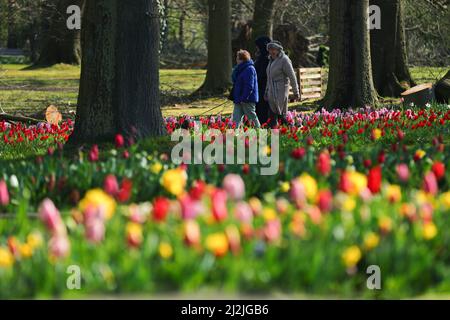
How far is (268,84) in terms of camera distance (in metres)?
14.9

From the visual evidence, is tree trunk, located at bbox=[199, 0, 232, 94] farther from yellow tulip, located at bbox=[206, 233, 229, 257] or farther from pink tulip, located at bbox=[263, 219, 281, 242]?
yellow tulip, located at bbox=[206, 233, 229, 257]

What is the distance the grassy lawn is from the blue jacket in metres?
1.31

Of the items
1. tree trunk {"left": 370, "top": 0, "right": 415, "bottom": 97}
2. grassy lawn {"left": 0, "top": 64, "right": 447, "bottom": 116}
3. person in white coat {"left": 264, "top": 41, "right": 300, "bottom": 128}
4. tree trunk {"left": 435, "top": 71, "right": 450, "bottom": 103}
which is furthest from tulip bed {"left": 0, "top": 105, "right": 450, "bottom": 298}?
tree trunk {"left": 370, "top": 0, "right": 415, "bottom": 97}

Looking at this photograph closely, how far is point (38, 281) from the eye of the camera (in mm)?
5266

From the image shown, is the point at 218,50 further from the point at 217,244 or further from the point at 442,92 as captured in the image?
the point at 217,244

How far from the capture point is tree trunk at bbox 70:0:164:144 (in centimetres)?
1229

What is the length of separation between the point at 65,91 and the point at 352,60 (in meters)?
14.3

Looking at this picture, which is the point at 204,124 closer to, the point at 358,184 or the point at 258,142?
the point at 258,142

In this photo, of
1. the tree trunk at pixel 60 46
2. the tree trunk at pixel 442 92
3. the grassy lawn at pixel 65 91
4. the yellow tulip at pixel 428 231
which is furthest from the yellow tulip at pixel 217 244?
the tree trunk at pixel 60 46

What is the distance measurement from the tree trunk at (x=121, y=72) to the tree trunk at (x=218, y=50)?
13830 mm

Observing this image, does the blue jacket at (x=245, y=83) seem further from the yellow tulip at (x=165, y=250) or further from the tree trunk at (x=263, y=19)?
the tree trunk at (x=263, y=19)

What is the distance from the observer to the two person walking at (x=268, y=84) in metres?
14.4
